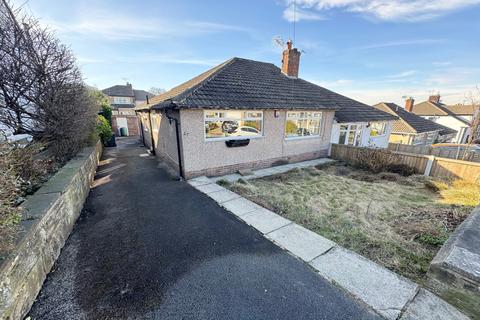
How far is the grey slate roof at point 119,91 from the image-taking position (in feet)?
129

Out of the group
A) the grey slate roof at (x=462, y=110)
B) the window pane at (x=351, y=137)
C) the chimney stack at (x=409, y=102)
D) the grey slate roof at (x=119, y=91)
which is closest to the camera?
the window pane at (x=351, y=137)

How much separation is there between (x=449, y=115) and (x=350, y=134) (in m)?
34.0

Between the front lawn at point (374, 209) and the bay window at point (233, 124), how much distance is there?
221cm

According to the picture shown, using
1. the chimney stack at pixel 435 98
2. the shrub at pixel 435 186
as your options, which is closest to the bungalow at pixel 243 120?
the shrub at pixel 435 186

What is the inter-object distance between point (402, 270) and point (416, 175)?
25.6 ft

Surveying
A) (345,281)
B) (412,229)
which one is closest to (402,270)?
(345,281)

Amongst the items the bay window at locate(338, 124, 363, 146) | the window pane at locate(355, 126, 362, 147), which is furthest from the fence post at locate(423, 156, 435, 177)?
the window pane at locate(355, 126, 362, 147)

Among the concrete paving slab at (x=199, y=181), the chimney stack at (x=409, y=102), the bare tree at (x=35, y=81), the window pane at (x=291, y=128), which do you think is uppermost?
the chimney stack at (x=409, y=102)

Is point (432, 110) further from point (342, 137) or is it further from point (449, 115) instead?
point (342, 137)

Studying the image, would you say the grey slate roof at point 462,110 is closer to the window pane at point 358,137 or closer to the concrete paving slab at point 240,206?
the window pane at point 358,137

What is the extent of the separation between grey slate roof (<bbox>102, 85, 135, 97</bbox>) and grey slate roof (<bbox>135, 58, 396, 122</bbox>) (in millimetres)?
37555

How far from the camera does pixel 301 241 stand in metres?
3.76

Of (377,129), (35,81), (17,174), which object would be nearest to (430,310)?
(17,174)

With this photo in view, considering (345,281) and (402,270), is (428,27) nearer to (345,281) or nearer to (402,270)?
(402,270)
